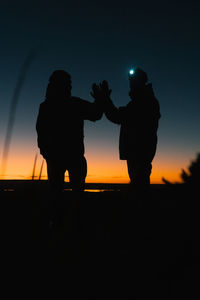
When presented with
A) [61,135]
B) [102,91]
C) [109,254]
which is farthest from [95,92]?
[109,254]

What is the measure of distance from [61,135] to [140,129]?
1296mm

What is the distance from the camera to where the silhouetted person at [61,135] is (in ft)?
14.5

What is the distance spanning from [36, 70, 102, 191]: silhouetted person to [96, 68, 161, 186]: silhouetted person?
79cm

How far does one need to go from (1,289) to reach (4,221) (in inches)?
134

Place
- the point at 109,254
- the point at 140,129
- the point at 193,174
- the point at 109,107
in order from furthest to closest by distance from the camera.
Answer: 1. the point at 109,107
2. the point at 140,129
3. the point at 109,254
4. the point at 193,174

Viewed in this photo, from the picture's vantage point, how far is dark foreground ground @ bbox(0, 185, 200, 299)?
148 cm

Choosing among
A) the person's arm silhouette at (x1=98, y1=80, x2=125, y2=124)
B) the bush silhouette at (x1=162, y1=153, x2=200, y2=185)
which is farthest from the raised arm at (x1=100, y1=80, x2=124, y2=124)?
the bush silhouette at (x1=162, y1=153, x2=200, y2=185)

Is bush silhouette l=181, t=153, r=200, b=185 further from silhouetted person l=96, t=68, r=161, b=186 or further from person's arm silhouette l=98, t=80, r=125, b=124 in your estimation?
person's arm silhouette l=98, t=80, r=125, b=124

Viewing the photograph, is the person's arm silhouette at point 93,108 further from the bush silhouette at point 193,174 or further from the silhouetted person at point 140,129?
the bush silhouette at point 193,174

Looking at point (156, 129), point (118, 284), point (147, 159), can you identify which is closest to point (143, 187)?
point (147, 159)

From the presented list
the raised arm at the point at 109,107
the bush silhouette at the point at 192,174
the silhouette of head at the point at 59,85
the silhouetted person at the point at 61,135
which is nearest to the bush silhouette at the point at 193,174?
the bush silhouette at the point at 192,174

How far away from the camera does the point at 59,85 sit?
4438 mm

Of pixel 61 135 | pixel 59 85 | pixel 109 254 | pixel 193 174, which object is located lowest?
pixel 109 254

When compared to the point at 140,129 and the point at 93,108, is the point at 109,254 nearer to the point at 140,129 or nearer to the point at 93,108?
the point at 140,129
